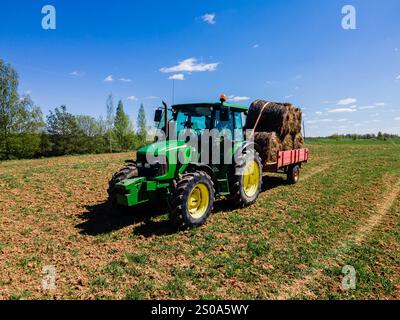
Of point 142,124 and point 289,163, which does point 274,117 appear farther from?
point 142,124

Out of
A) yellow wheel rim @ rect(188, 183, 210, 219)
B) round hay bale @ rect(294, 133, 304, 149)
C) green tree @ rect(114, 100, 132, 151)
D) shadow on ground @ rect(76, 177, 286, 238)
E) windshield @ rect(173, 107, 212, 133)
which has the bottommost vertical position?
shadow on ground @ rect(76, 177, 286, 238)

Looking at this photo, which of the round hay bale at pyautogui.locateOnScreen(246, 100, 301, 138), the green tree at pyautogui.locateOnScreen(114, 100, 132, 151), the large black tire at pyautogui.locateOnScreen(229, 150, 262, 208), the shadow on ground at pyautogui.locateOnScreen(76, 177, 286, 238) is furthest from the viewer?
the green tree at pyautogui.locateOnScreen(114, 100, 132, 151)

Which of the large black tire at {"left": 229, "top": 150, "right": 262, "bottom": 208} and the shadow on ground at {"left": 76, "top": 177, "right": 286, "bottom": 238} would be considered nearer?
the shadow on ground at {"left": 76, "top": 177, "right": 286, "bottom": 238}

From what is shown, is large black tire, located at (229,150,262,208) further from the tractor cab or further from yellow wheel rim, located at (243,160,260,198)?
the tractor cab

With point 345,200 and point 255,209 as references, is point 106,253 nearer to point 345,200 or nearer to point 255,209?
point 255,209

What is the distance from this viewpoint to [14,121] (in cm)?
3067

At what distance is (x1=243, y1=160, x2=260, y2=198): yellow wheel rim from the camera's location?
8.37 meters

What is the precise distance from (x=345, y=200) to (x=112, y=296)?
788 cm

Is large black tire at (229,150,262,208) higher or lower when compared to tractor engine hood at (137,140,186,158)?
lower

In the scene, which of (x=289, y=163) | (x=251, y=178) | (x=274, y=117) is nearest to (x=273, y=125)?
(x=274, y=117)

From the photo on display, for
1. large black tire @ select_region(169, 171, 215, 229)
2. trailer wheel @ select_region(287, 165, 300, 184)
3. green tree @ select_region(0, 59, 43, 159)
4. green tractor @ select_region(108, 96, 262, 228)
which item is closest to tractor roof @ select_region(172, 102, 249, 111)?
green tractor @ select_region(108, 96, 262, 228)

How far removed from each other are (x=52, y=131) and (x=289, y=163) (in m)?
37.3

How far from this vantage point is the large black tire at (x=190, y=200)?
585 cm

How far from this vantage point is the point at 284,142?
10.7 metres
